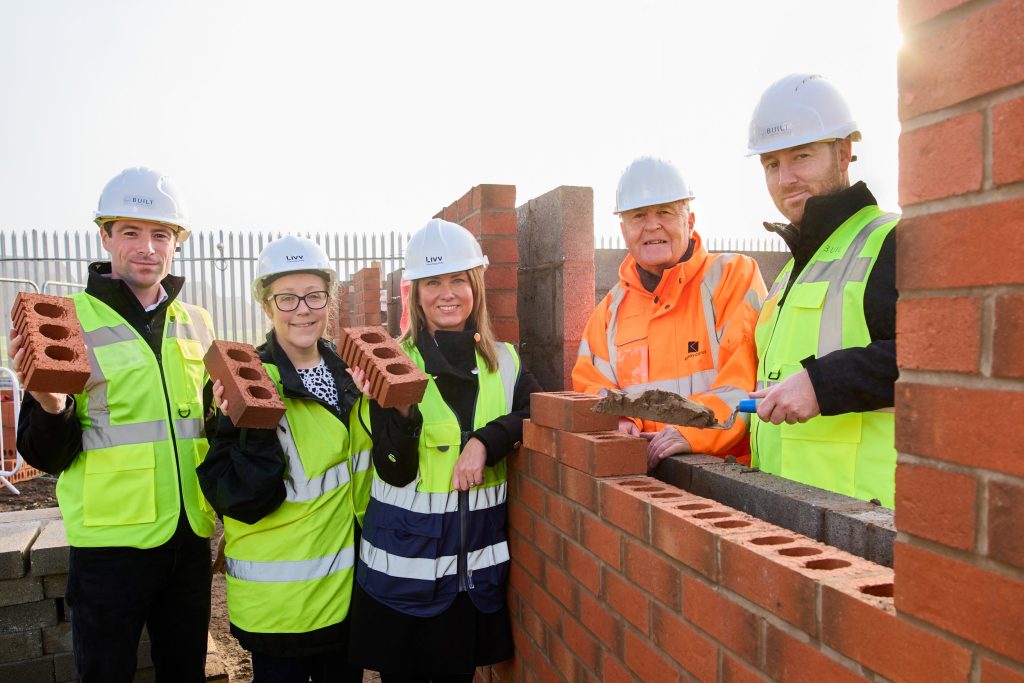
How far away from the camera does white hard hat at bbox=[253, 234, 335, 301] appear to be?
296cm

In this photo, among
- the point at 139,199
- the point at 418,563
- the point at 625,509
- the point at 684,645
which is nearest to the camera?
the point at 684,645

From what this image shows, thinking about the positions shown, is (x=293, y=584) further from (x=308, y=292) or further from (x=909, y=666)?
(x=909, y=666)

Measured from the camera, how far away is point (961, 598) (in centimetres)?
95

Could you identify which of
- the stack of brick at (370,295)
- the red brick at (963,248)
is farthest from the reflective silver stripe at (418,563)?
the stack of brick at (370,295)

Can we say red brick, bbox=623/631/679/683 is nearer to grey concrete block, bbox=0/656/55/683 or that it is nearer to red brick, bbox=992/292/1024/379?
red brick, bbox=992/292/1024/379

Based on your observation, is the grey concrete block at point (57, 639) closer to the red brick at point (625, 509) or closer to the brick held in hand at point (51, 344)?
the brick held in hand at point (51, 344)

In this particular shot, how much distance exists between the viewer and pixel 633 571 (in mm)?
1909

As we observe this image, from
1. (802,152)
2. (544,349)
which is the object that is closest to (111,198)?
(544,349)

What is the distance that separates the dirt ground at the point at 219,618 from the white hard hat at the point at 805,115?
3.98m

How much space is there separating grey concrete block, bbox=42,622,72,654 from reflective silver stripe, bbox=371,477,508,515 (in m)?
2.15

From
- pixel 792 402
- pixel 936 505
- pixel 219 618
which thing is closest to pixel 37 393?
pixel 792 402

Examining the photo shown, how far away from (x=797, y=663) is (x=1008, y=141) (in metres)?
0.95

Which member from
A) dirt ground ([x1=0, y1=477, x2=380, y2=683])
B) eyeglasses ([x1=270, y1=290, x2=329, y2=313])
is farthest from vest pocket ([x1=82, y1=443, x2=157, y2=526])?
dirt ground ([x1=0, y1=477, x2=380, y2=683])

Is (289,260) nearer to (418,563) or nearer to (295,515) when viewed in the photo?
(295,515)
